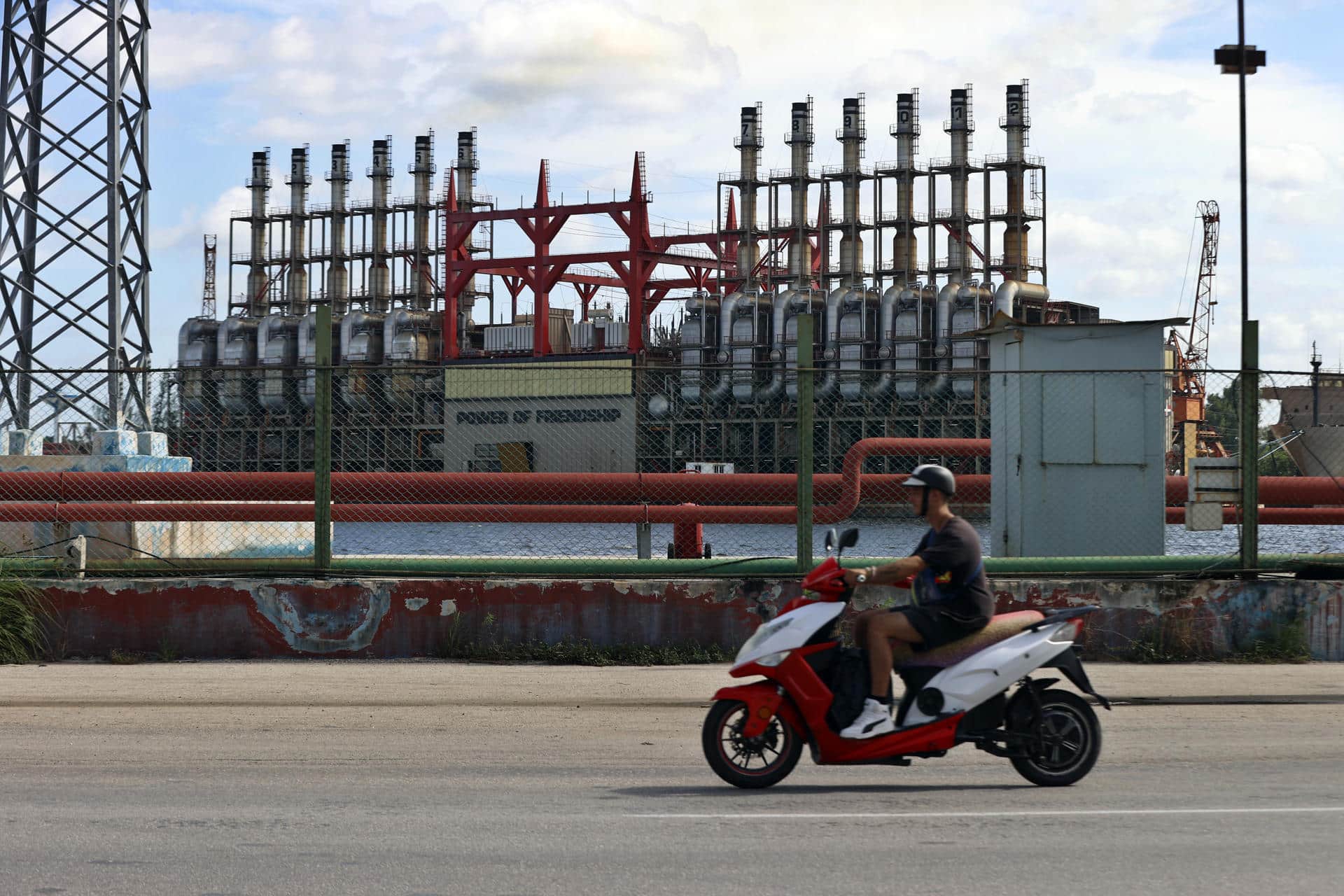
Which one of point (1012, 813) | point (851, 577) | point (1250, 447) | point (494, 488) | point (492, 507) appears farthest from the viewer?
point (492, 507)

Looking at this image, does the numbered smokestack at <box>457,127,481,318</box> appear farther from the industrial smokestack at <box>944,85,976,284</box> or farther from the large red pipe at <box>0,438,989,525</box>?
the large red pipe at <box>0,438,989,525</box>

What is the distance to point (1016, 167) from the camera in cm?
8544

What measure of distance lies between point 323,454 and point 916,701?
260 inches

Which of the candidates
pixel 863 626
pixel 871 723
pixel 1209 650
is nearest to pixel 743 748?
pixel 871 723

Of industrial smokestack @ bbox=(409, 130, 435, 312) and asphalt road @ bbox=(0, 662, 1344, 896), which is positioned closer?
asphalt road @ bbox=(0, 662, 1344, 896)

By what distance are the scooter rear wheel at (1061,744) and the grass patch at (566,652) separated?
521cm

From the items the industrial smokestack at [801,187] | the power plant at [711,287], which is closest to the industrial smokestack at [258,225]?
the power plant at [711,287]

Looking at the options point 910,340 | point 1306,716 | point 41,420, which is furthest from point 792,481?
point 910,340

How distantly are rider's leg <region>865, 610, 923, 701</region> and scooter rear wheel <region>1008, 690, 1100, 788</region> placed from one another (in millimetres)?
636

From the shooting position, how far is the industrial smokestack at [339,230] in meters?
107

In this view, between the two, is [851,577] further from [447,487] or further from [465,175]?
[465,175]

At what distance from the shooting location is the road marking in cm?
669

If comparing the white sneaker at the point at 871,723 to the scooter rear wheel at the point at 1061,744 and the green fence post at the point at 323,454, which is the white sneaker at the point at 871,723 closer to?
the scooter rear wheel at the point at 1061,744

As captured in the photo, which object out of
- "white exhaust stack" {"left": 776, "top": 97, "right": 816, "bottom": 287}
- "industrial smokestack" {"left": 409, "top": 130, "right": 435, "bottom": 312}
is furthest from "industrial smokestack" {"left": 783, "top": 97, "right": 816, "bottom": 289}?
"industrial smokestack" {"left": 409, "top": 130, "right": 435, "bottom": 312}
